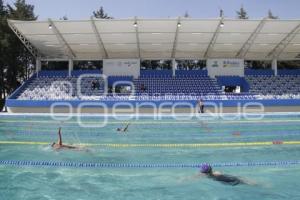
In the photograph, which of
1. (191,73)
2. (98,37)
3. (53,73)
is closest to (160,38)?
(98,37)

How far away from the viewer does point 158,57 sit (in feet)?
99.6

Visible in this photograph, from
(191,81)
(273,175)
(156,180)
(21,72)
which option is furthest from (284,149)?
(21,72)

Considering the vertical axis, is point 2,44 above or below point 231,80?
above

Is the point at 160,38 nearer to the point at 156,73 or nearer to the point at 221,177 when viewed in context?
the point at 156,73

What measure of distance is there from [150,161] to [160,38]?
16891 mm

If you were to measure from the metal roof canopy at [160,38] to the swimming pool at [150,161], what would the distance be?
330 inches

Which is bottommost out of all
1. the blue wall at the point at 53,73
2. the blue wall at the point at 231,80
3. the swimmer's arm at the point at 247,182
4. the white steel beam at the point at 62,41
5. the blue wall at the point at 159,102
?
the swimmer's arm at the point at 247,182

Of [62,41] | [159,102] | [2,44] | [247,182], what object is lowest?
[247,182]

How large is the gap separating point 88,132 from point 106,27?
408 inches

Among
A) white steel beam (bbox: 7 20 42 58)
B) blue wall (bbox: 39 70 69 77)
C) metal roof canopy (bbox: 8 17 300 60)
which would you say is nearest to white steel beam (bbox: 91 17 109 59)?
metal roof canopy (bbox: 8 17 300 60)

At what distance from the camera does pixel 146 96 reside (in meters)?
26.6

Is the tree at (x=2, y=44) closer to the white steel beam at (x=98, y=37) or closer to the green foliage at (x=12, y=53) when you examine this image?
the green foliage at (x=12, y=53)

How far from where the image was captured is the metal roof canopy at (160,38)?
24.0 meters

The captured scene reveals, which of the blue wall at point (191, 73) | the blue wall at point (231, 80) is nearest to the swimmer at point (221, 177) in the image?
the blue wall at point (191, 73)
